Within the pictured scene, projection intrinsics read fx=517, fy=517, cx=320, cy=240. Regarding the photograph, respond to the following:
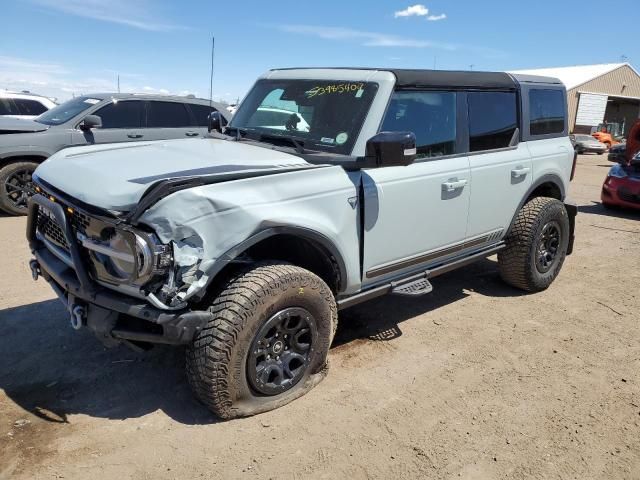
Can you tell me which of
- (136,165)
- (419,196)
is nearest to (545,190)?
(419,196)

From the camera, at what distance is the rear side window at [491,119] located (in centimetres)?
429

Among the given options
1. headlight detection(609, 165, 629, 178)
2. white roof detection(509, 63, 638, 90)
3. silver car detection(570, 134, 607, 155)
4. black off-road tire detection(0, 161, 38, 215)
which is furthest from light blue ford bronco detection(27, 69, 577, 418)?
white roof detection(509, 63, 638, 90)

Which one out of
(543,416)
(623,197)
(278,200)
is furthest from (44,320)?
(623,197)

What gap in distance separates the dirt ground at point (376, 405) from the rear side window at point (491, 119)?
1550 millimetres

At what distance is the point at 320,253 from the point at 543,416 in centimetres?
170

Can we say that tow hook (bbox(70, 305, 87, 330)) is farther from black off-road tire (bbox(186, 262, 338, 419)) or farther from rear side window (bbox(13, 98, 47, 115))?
rear side window (bbox(13, 98, 47, 115))

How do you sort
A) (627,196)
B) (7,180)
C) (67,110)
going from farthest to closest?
(627,196) < (67,110) < (7,180)

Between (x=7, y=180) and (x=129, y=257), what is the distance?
21.1 ft

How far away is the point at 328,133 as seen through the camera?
3.63m

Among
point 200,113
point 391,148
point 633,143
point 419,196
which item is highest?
point 200,113

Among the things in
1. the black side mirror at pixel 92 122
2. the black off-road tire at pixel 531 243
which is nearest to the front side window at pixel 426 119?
the black off-road tire at pixel 531 243

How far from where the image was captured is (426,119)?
3.95m

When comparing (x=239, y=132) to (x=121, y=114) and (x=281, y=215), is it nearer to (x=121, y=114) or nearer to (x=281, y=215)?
(x=281, y=215)

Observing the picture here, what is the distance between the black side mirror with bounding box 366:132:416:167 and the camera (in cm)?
320
